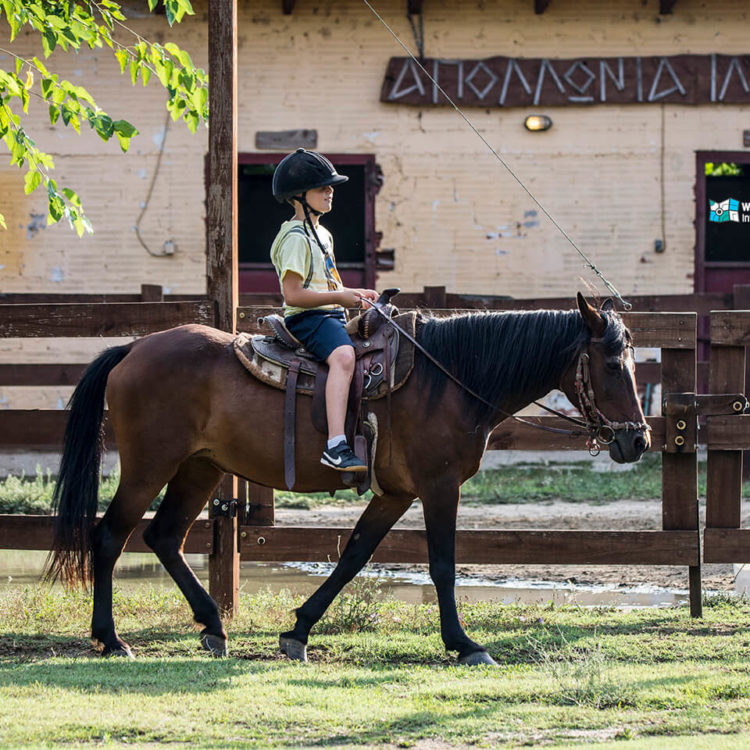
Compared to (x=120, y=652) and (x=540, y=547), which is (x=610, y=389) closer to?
(x=540, y=547)

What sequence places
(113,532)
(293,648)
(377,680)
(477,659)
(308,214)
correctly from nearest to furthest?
(377,680), (477,659), (293,648), (308,214), (113,532)

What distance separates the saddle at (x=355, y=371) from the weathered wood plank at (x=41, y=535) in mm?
1228

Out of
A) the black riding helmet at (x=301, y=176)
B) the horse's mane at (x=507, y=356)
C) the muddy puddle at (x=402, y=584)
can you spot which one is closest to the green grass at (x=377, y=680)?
the muddy puddle at (x=402, y=584)

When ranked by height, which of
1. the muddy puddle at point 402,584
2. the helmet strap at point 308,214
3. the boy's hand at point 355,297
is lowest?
the muddy puddle at point 402,584

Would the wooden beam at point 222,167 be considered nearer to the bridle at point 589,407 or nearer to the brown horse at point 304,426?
the brown horse at point 304,426

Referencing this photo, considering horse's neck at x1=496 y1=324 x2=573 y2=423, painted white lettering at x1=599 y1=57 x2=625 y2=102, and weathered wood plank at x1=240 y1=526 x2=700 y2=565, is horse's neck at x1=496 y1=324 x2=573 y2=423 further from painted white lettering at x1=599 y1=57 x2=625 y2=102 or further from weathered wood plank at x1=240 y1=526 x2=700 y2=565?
painted white lettering at x1=599 y1=57 x2=625 y2=102

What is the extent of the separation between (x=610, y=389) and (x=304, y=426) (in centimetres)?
156

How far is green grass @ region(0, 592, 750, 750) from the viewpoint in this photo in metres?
4.15

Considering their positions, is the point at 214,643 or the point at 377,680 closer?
the point at 377,680

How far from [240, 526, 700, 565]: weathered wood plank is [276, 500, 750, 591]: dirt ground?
1.20 m

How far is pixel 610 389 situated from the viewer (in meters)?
5.50

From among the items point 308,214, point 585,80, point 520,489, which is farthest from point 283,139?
point 308,214

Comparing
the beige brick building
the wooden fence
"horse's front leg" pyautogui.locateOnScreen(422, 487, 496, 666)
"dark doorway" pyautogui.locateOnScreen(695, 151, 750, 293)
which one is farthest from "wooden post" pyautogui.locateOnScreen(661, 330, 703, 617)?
"dark doorway" pyautogui.locateOnScreen(695, 151, 750, 293)

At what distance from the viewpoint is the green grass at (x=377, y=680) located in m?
4.15
